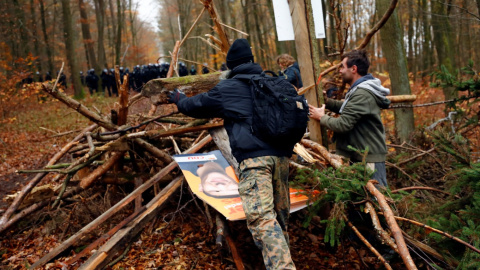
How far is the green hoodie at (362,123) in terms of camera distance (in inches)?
146

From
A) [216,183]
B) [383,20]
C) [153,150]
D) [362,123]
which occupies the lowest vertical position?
[216,183]

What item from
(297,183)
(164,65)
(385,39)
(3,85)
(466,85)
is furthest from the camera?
(164,65)

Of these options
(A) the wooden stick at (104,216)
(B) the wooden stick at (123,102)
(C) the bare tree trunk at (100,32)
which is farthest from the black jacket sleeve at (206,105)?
(C) the bare tree trunk at (100,32)

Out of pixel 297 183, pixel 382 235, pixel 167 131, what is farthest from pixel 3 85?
pixel 382 235

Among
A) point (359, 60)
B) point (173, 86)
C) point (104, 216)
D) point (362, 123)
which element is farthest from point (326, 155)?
point (104, 216)

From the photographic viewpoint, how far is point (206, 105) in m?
3.18

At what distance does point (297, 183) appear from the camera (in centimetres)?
395

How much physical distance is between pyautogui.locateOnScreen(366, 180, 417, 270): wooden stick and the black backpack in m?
0.87

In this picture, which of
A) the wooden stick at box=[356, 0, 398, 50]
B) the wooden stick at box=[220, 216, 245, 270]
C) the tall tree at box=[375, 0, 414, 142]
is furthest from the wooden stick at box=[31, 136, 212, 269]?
the tall tree at box=[375, 0, 414, 142]

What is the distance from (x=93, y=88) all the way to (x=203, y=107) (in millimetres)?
23444

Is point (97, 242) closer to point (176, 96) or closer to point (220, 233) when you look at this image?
point (220, 233)

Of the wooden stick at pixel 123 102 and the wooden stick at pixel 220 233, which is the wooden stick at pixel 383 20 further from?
the wooden stick at pixel 123 102

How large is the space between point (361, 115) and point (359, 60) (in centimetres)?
65

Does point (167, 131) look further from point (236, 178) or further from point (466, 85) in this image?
point (466, 85)
